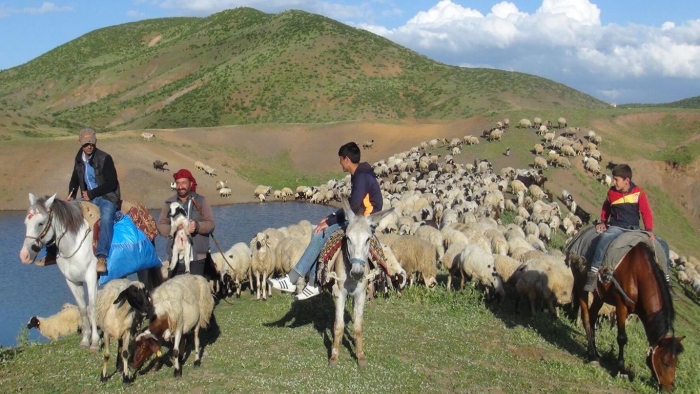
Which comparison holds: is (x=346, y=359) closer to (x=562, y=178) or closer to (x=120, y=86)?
(x=562, y=178)

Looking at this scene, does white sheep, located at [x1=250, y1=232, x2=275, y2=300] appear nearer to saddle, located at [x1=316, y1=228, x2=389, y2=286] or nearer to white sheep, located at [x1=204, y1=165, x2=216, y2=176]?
saddle, located at [x1=316, y1=228, x2=389, y2=286]

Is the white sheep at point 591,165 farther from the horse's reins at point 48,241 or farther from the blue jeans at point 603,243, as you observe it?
the horse's reins at point 48,241

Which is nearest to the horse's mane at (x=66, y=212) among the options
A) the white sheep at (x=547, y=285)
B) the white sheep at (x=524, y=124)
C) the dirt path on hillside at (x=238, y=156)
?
the white sheep at (x=547, y=285)

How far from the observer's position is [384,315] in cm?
1039

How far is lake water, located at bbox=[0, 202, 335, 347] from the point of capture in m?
14.9

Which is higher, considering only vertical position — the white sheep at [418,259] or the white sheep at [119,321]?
the white sheep at [119,321]

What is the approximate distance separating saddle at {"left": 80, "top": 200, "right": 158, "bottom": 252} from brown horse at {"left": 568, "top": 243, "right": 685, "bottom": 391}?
6.38 m

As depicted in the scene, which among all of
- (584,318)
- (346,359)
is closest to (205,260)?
(346,359)

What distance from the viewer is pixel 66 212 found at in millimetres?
7586

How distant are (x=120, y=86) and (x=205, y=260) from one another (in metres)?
84.2

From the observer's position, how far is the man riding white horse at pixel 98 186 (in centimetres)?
786

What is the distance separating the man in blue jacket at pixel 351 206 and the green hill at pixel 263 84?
144ft

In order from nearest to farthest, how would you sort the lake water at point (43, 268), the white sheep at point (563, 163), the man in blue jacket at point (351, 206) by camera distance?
the man in blue jacket at point (351, 206), the lake water at point (43, 268), the white sheep at point (563, 163)

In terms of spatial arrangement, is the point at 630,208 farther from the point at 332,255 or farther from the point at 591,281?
the point at 332,255
